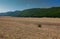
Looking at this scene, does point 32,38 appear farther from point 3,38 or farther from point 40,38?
point 3,38

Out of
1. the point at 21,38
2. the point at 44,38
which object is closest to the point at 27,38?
the point at 21,38

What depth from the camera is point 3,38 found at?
11.9 meters

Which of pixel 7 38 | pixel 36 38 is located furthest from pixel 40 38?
pixel 7 38

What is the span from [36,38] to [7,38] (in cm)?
221

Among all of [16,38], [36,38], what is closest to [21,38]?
[16,38]

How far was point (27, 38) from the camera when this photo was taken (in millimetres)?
11844

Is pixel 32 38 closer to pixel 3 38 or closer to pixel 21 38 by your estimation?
pixel 21 38

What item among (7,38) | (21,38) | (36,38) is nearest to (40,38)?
(36,38)

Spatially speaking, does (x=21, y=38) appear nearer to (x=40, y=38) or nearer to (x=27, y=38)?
(x=27, y=38)

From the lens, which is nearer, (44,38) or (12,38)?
(12,38)

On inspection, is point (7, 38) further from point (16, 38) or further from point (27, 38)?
point (27, 38)

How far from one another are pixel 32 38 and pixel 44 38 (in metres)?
0.96

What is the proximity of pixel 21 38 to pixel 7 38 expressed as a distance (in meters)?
1.04

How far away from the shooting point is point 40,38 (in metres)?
12.1
